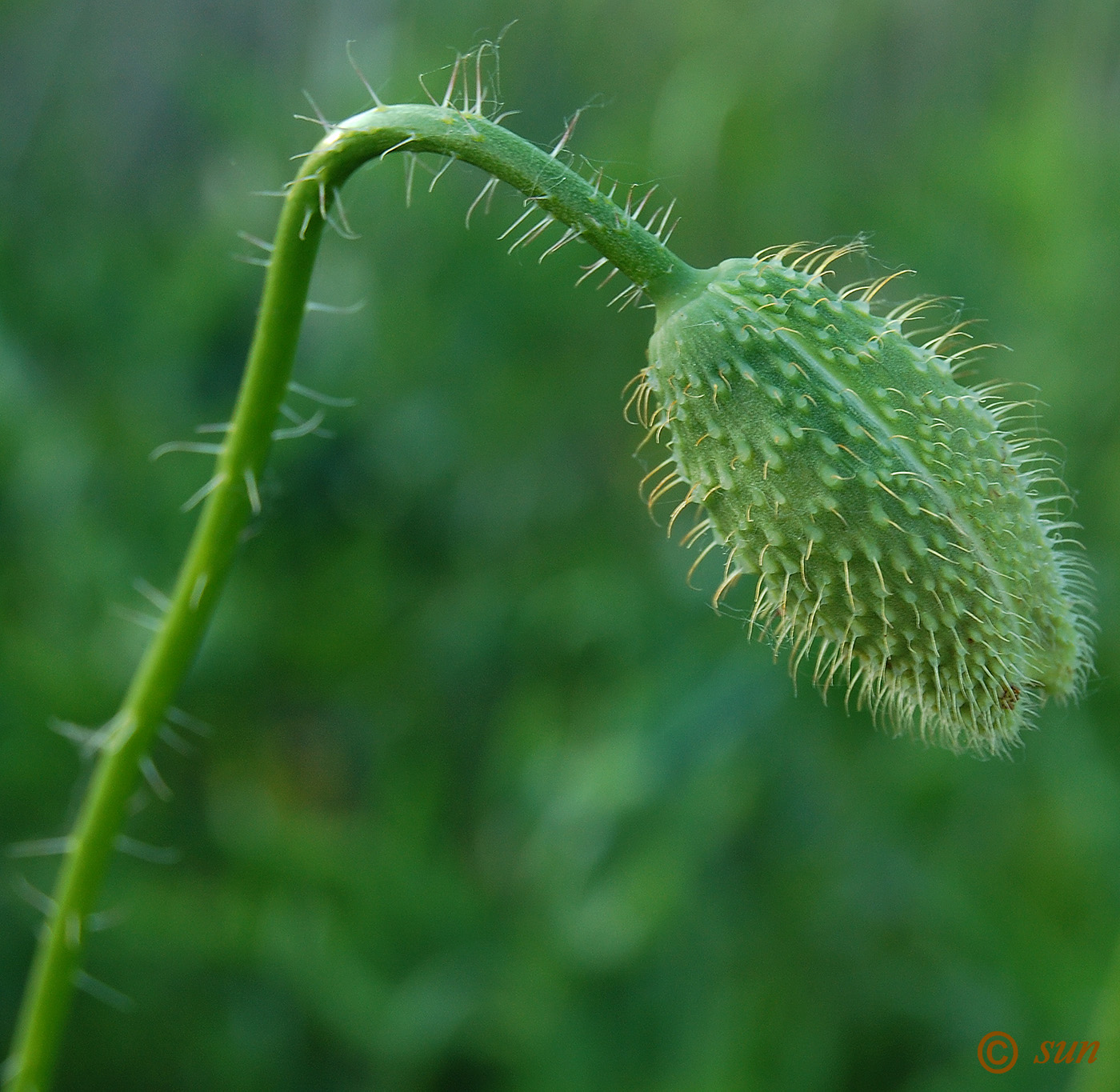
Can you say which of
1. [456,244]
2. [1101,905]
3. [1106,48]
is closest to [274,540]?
[456,244]

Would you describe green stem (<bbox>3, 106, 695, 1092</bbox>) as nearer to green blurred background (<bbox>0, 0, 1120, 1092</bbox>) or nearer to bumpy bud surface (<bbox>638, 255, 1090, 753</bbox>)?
bumpy bud surface (<bbox>638, 255, 1090, 753</bbox>)

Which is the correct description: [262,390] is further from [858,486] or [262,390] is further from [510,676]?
[510,676]

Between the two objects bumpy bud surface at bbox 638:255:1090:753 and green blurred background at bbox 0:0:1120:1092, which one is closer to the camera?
bumpy bud surface at bbox 638:255:1090:753

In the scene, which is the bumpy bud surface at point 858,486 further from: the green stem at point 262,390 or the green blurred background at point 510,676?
the green blurred background at point 510,676

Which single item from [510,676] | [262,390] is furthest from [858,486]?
[510,676]

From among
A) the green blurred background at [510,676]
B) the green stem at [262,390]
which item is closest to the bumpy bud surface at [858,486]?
the green stem at [262,390]

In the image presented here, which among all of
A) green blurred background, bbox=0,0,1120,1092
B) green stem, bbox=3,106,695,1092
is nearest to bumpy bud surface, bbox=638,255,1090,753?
green stem, bbox=3,106,695,1092

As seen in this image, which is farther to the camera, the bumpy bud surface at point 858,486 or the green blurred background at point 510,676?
the green blurred background at point 510,676
